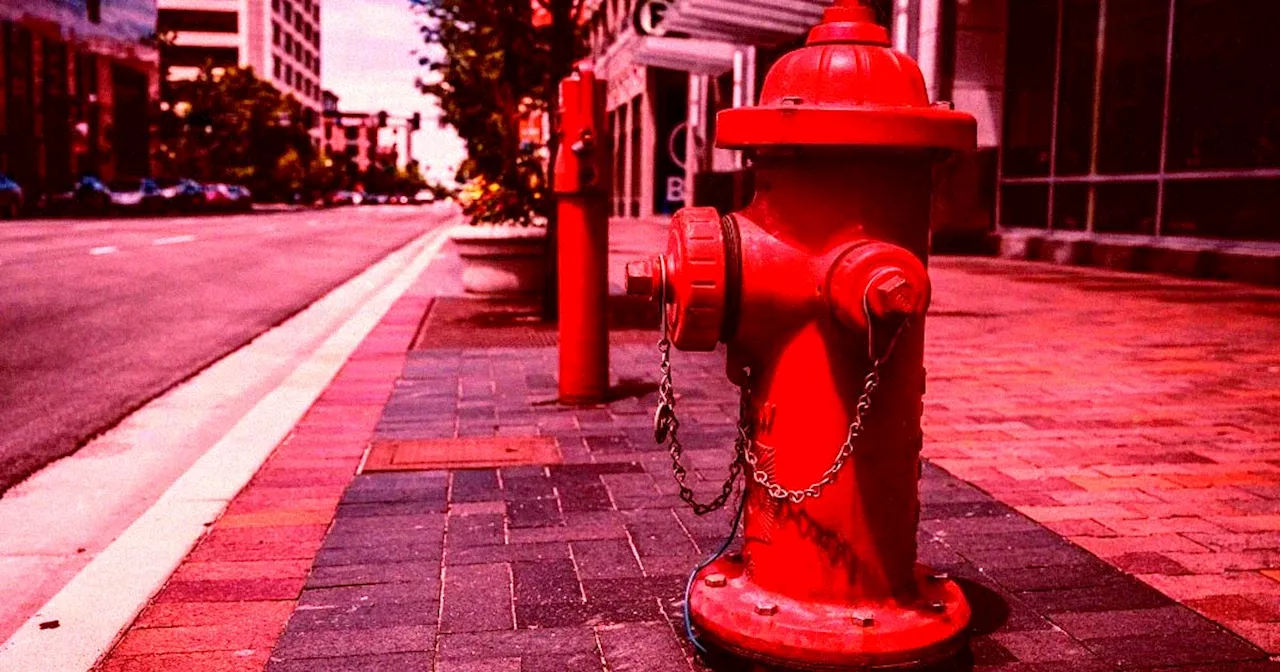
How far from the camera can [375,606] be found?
2.92 m

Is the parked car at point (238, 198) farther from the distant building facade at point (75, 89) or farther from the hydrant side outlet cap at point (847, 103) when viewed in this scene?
the hydrant side outlet cap at point (847, 103)

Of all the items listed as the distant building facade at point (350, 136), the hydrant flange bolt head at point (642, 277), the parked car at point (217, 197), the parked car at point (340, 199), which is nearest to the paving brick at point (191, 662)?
the hydrant flange bolt head at point (642, 277)

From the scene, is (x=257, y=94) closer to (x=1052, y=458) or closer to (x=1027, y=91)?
(x=1027, y=91)

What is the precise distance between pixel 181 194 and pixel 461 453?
4598cm

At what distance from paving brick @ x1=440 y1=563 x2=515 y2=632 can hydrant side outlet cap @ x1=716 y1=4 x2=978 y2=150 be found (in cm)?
125

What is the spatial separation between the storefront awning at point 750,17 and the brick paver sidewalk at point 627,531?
11.7 metres

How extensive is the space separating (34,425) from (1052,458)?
15.0 feet

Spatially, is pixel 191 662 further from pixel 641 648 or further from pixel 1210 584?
pixel 1210 584

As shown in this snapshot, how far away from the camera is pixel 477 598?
298cm

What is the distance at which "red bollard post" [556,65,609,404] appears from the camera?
5730mm

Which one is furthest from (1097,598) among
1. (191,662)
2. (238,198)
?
(238,198)

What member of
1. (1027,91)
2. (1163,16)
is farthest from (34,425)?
(1027,91)

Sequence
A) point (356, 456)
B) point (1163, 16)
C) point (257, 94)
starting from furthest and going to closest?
1. point (257, 94)
2. point (1163, 16)
3. point (356, 456)

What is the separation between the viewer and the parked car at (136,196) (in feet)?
138
